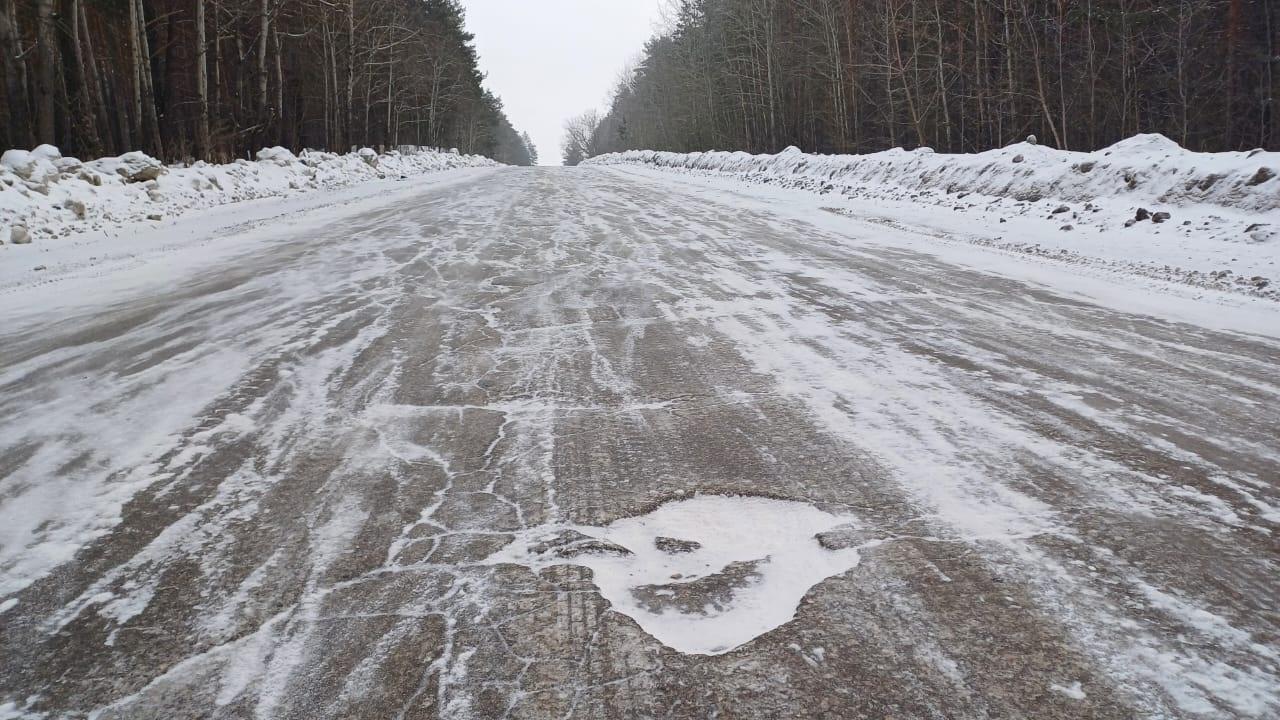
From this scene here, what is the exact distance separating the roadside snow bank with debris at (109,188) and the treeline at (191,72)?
1687 millimetres

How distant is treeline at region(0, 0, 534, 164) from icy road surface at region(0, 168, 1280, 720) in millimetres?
12796

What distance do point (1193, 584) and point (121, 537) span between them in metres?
2.99

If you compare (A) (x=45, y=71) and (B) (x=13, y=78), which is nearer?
(A) (x=45, y=71)

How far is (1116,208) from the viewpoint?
8.48 metres

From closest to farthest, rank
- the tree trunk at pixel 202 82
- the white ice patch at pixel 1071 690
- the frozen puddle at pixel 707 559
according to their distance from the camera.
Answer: the white ice patch at pixel 1071 690
the frozen puddle at pixel 707 559
the tree trunk at pixel 202 82

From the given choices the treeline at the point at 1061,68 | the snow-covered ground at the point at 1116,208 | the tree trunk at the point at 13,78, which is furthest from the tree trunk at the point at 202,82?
the treeline at the point at 1061,68

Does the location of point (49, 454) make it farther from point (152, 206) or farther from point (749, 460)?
point (152, 206)

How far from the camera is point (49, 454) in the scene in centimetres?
286

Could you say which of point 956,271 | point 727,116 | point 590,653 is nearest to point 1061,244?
point 956,271

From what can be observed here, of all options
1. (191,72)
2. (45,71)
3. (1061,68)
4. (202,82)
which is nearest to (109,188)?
(45,71)

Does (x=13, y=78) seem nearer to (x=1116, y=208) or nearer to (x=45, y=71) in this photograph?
(x=45, y=71)

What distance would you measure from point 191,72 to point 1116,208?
88.3 ft

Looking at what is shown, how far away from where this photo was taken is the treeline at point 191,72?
14266mm

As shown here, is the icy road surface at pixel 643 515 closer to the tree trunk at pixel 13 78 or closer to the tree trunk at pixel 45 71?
the tree trunk at pixel 45 71
